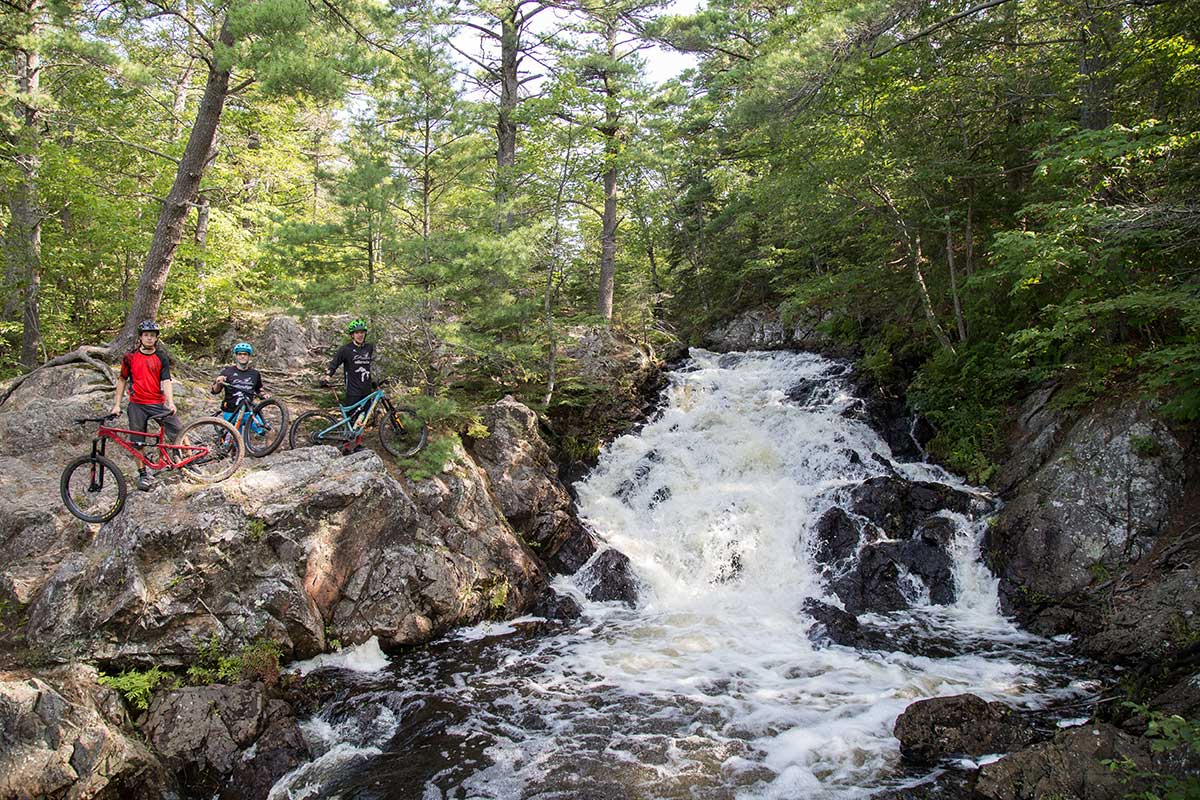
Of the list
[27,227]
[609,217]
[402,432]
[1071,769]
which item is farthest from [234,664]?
[609,217]

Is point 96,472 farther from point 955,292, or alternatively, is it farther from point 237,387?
point 955,292

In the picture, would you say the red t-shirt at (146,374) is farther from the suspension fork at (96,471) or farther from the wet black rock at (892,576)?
the wet black rock at (892,576)

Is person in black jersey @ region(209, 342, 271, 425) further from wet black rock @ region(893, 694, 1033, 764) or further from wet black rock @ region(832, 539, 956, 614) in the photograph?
wet black rock @ region(832, 539, 956, 614)

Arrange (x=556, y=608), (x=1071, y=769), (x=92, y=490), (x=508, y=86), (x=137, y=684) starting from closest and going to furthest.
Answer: (x=1071, y=769) → (x=137, y=684) → (x=92, y=490) → (x=556, y=608) → (x=508, y=86)

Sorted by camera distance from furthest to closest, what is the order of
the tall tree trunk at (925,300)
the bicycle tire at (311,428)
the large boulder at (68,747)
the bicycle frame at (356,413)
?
the tall tree trunk at (925,300) < the bicycle tire at (311,428) < the bicycle frame at (356,413) < the large boulder at (68,747)

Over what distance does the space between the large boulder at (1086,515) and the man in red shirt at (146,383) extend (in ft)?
38.8

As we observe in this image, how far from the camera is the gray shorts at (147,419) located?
23.9ft

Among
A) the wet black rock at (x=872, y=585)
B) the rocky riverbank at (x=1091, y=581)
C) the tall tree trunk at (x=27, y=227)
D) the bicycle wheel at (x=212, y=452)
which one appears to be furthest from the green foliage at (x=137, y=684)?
the tall tree trunk at (x=27, y=227)

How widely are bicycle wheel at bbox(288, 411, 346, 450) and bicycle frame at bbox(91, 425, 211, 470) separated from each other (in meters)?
1.48

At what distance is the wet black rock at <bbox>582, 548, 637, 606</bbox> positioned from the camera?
33.8 feet

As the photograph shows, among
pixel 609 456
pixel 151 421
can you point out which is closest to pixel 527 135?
pixel 609 456

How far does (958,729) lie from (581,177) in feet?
38.8

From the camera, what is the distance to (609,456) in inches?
538

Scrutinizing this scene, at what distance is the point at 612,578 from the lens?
→ 34.5ft
